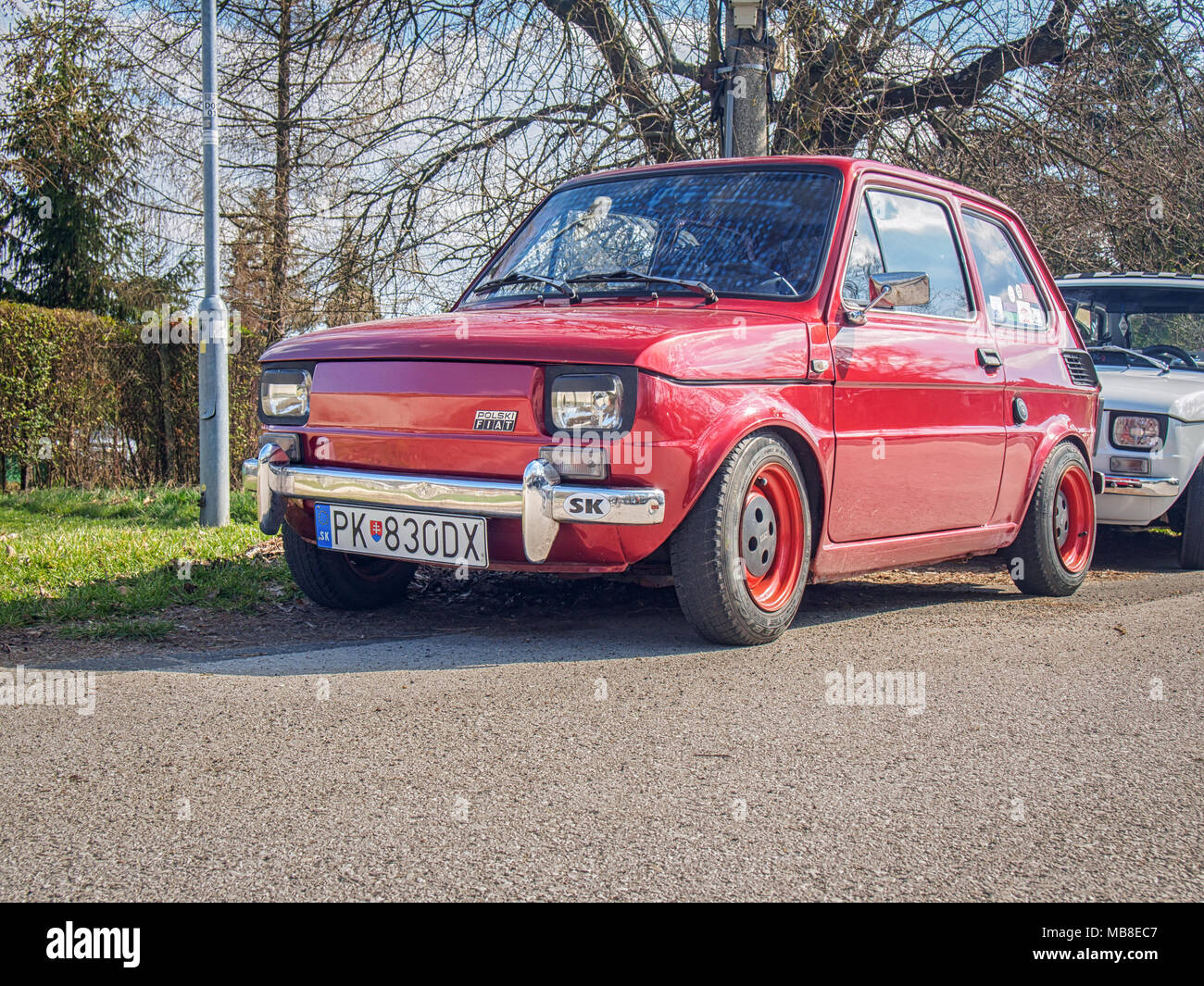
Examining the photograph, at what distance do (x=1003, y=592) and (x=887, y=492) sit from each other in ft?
5.75

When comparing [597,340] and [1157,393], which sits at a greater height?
[597,340]

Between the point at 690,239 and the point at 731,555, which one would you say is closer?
the point at 731,555

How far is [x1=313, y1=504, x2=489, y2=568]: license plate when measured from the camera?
428 centimetres

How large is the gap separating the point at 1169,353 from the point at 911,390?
450 centimetres

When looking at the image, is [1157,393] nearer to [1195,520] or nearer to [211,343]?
[1195,520]

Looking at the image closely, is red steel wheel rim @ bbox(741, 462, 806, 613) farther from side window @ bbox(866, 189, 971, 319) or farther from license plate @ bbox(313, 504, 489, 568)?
side window @ bbox(866, 189, 971, 319)

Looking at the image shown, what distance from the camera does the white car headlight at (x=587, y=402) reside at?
4121 mm

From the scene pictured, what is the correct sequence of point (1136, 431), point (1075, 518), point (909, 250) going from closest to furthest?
point (909, 250) < point (1075, 518) < point (1136, 431)

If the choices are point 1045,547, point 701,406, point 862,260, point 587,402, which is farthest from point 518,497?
point 1045,547

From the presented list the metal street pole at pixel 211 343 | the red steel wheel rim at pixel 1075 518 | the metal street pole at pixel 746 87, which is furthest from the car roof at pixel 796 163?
the metal street pole at pixel 746 87

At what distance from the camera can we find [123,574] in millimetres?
6367

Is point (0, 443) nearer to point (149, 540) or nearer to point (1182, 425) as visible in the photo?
point (149, 540)

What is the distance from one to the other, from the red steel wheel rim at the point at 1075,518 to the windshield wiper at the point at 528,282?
3.02m

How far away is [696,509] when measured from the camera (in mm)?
4297
